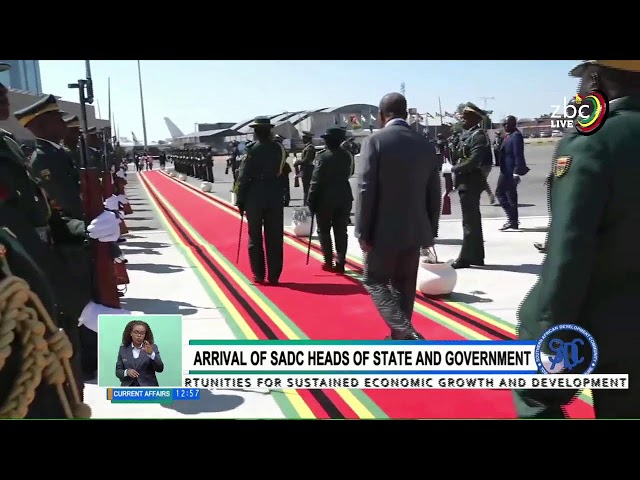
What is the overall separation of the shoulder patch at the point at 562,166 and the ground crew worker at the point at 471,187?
341cm

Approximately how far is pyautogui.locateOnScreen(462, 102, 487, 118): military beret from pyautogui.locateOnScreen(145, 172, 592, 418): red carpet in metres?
1.33

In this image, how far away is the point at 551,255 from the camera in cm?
192

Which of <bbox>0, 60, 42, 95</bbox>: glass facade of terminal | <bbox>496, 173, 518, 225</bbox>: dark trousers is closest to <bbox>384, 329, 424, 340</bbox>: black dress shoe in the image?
<bbox>0, 60, 42, 95</bbox>: glass facade of terminal

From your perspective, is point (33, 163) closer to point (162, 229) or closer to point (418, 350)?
point (418, 350)

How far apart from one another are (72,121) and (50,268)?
183 centimetres

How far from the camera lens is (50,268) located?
2373 mm

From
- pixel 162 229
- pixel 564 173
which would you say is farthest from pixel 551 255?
pixel 162 229

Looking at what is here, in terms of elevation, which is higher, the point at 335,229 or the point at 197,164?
the point at 197,164

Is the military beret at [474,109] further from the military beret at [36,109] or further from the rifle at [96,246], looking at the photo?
the military beret at [36,109]

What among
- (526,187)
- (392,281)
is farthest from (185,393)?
(526,187)

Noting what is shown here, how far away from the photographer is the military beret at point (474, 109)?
3.29 m

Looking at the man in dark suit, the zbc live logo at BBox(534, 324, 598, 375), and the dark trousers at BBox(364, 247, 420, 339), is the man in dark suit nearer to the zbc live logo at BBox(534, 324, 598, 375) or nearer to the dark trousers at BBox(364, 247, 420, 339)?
the dark trousers at BBox(364, 247, 420, 339)

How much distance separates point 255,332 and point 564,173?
2.60 metres

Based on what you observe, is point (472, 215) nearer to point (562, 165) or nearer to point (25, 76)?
point (562, 165)
